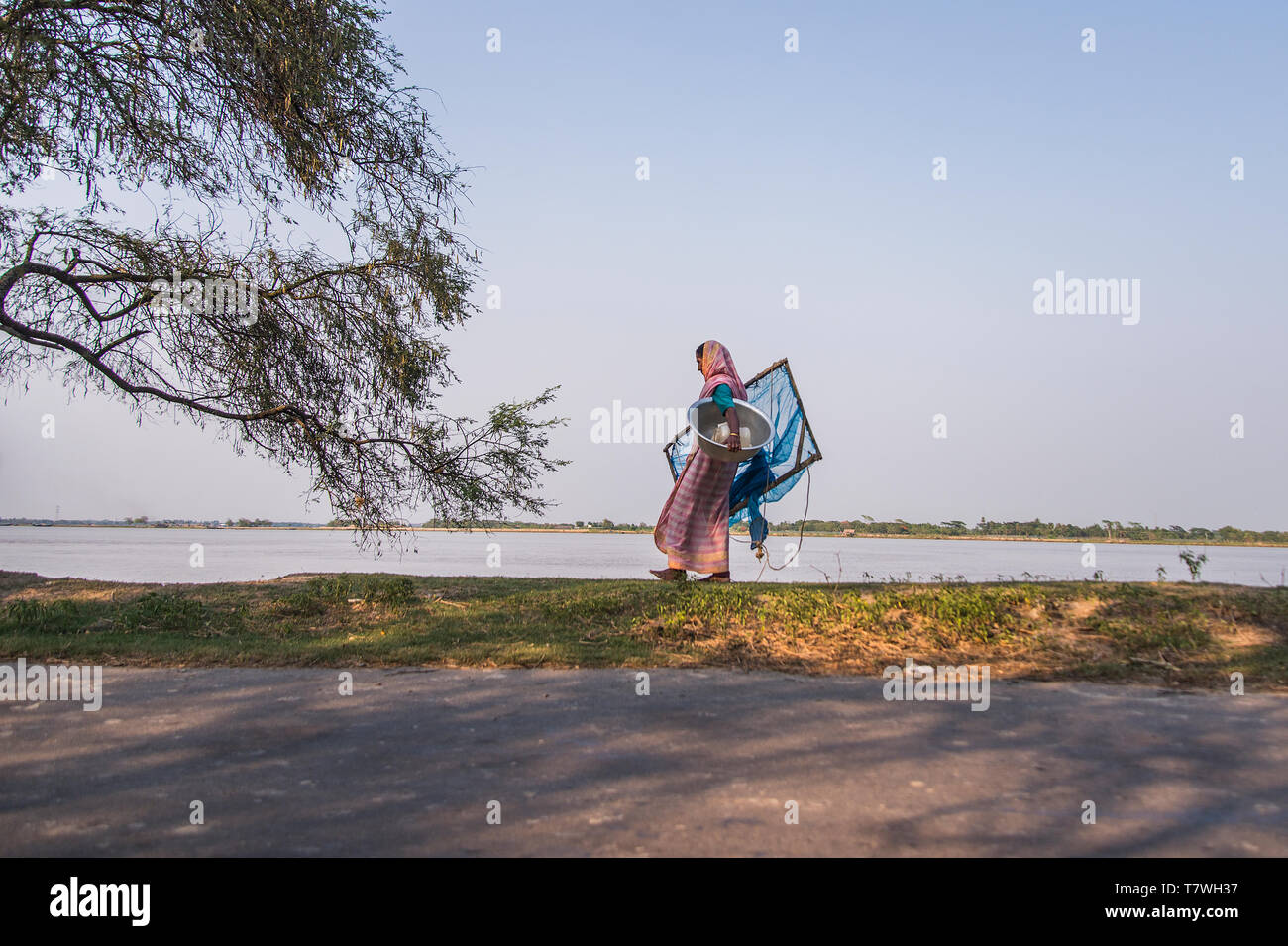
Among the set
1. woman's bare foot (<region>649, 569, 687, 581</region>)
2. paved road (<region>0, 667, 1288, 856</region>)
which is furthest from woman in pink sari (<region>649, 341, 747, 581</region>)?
paved road (<region>0, 667, 1288, 856</region>)

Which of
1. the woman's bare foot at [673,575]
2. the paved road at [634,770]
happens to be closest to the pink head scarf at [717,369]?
the woman's bare foot at [673,575]

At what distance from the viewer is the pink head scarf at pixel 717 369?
955cm

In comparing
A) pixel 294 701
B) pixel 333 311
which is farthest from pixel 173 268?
pixel 294 701

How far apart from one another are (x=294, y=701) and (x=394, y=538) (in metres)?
5.61

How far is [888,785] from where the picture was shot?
3.41 meters

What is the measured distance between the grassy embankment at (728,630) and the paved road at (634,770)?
66 centimetres

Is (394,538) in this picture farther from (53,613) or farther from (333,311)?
(53,613)

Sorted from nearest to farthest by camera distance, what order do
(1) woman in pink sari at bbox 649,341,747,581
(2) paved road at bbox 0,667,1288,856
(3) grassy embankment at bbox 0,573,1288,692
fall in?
(2) paved road at bbox 0,667,1288,856
(3) grassy embankment at bbox 0,573,1288,692
(1) woman in pink sari at bbox 649,341,747,581

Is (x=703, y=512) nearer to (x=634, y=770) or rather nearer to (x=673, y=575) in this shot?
(x=673, y=575)

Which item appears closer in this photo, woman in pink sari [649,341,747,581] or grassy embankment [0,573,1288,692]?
grassy embankment [0,573,1288,692]

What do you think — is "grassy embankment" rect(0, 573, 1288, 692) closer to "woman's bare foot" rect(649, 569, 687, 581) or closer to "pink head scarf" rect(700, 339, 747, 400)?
"woman's bare foot" rect(649, 569, 687, 581)

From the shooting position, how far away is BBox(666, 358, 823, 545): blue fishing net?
1009 centimetres

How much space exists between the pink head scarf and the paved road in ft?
15.7

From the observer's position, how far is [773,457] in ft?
33.6
